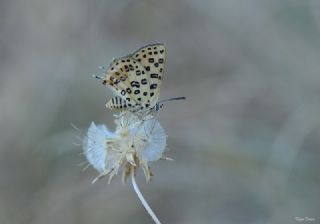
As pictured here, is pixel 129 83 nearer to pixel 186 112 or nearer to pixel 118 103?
pixel 118 103

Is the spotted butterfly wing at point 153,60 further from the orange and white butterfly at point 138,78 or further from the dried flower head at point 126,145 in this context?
the dried flower head at point 126,145

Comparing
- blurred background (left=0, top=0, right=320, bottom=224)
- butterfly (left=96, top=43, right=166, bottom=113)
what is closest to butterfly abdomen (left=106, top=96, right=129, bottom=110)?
butterfly (left=96, top=43, right=166, bottom=113)

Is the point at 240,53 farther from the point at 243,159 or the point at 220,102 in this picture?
the point at 243,159

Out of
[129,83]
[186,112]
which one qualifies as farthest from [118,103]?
[186,112]

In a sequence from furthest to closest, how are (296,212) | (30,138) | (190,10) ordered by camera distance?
(190,10), (30,138), (296,212)

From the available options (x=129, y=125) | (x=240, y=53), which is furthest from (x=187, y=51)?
(x=129, y=125)

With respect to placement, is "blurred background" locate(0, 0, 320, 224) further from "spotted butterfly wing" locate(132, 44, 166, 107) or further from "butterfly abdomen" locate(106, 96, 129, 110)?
"spotted butterfly wing" locate(132, 44, 166, 107)
